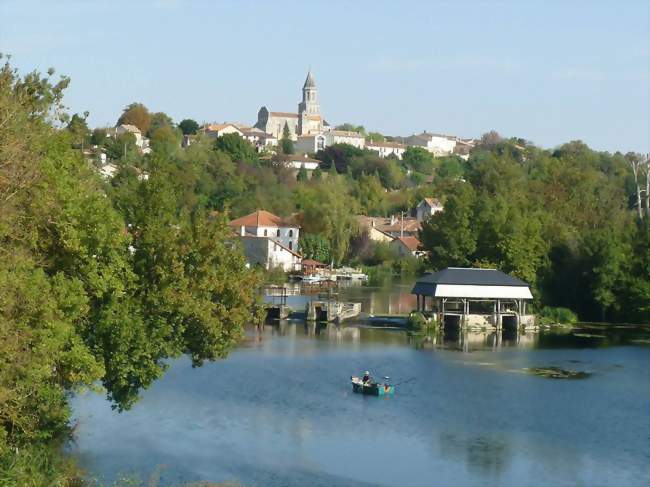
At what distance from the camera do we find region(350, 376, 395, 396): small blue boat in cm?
3528

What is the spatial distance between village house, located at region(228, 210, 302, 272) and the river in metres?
35.1

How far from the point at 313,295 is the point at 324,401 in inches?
1290

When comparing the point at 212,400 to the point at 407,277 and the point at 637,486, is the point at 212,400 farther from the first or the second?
the point at 407,277

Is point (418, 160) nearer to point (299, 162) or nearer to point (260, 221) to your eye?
point (299, 162)

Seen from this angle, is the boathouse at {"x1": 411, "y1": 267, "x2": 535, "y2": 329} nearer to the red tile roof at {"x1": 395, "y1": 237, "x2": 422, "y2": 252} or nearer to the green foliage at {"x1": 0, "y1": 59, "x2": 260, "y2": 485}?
the green foliage at {"x1": 0, "y1": 59, "x2": 260, "y2": 485}

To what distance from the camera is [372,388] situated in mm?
35281

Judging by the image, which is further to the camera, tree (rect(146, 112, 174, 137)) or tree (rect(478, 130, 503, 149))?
tree (rect(478, 130, 503, 149))

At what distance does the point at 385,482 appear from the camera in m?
Result: 25.2

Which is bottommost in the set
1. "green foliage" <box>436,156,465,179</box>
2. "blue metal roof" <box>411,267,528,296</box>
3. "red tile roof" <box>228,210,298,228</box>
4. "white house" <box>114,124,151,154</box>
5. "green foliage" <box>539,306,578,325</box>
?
"green foliage" <box>539,306,578,325</box>

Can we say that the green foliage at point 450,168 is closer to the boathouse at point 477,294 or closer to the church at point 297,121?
the church at point 297,121

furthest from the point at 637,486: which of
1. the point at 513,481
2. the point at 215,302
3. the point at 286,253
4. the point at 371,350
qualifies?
the point at 286,253

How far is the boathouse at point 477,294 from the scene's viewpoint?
51.5 m

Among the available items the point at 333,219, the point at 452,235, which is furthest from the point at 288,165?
the point at 452,235

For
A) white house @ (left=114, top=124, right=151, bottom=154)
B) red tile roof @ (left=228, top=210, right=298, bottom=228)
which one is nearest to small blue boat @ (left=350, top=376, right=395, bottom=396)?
red tile roof @ (left=228, top=210, right=298, bottom=228)
